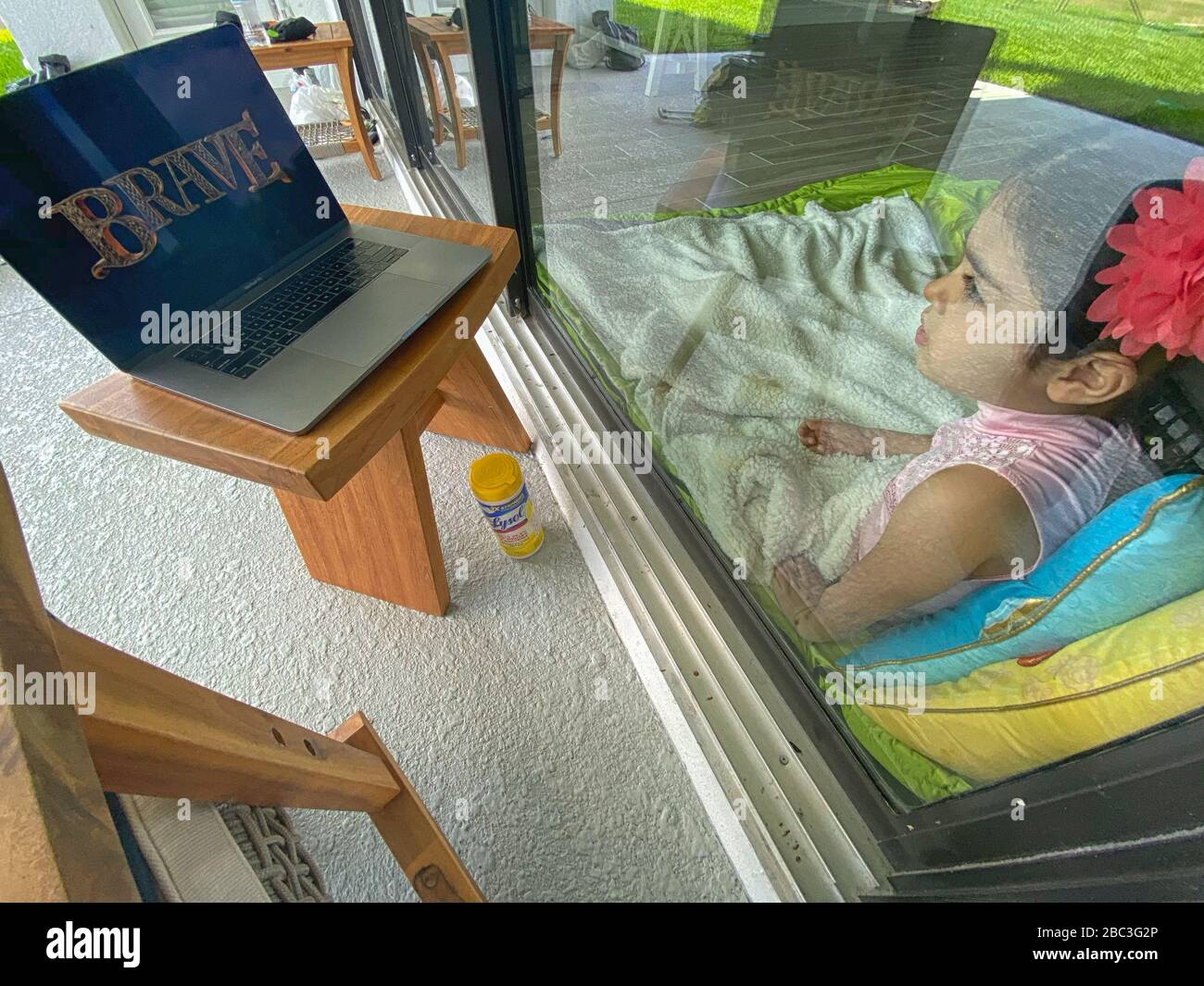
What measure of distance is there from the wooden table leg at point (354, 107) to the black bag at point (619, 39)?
1510 millimetres

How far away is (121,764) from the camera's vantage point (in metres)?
0.37

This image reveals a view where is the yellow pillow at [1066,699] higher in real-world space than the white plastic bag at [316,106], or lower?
higher

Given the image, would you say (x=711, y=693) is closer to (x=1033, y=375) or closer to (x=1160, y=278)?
(x=1033, y=375)

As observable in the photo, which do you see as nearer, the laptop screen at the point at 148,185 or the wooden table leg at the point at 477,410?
the laptop screen at the point at 148,185

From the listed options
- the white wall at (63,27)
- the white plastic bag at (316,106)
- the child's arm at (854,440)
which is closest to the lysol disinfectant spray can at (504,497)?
Result: the child's arm at (854,440)

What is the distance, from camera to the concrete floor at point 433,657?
80cm

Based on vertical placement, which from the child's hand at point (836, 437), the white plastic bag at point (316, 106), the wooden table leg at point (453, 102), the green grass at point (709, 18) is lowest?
the white plastic bag at point (316, 106)

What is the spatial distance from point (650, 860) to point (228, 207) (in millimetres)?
1016

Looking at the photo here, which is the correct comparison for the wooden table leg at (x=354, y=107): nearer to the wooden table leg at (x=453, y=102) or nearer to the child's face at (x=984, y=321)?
the wooden table leg at (x=453, y=102)

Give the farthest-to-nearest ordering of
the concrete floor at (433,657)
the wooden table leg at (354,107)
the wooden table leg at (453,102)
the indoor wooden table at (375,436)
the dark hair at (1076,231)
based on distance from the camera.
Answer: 1. the wooden table leg at (354,107)
2. the wooden table leg at (453,102)
3. the concrete floor at (433,657)
4. the indoor wooden table at (375,436)
5. the dark hair at (1076,231)

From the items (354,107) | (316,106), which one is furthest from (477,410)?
(316,106)

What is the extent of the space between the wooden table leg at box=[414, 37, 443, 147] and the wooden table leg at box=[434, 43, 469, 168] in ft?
0.43

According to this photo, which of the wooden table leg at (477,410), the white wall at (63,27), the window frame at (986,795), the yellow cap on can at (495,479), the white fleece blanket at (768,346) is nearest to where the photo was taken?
the window frame at (986,795)
